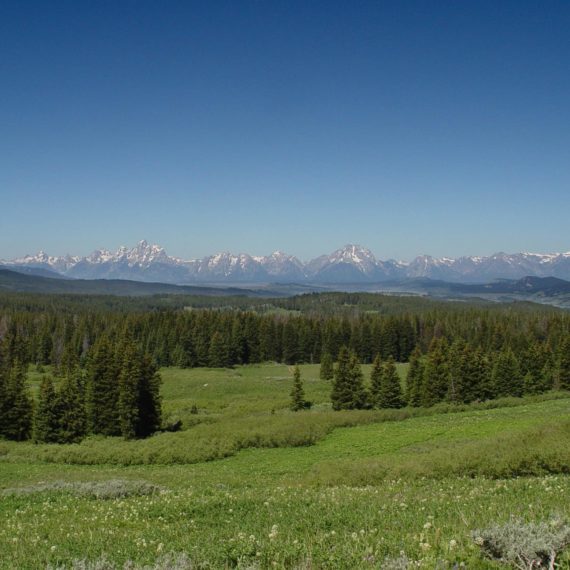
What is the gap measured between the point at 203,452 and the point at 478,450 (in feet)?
76.5

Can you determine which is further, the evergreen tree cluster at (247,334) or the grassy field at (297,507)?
the evergreen tree cluster at (247,334)

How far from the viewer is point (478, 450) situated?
21.8 meters

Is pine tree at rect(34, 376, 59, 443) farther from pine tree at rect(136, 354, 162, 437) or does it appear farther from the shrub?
the shrub

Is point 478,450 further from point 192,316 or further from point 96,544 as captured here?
point 192,316

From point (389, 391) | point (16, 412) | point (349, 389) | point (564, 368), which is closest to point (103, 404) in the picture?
point (16, 412)

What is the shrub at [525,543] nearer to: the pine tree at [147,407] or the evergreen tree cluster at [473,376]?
the pine tree at [147,407]

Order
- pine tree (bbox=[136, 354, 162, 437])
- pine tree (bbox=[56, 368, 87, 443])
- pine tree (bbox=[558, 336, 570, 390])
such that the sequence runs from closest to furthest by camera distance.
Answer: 1. pine tree (bbox=[56, 368, 87, 443])
2. pine tree (bbox=[136, 354, 162, 437])
3. pine tree (bbox=[558, 336, 570, 390])

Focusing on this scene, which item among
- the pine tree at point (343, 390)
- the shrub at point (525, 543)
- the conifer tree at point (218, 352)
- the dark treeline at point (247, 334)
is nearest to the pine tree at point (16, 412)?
the pine tree at point (343, 390)

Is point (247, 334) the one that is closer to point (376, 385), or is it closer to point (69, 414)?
point (376, 385)

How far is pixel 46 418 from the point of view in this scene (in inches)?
2002

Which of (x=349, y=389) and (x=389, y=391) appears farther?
(x=389, y=391)

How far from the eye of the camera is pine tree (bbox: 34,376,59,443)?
2003 inches

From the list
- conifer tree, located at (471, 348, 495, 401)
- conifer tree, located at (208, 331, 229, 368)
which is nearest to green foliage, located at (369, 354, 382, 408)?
conifer tree, located at (471, 348, 495, 401)

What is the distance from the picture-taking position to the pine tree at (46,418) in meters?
50.9
